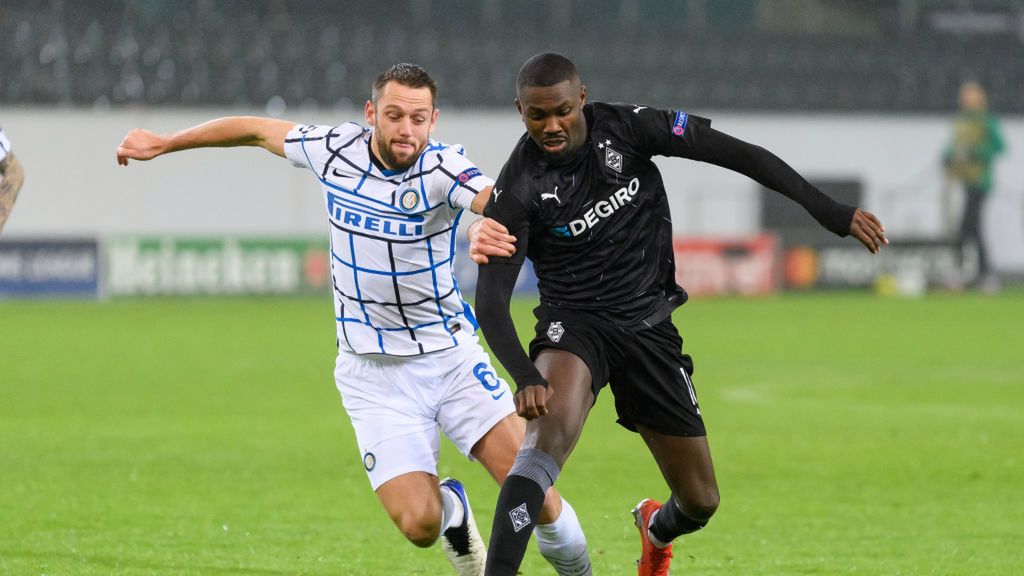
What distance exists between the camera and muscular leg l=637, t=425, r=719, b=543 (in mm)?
5637

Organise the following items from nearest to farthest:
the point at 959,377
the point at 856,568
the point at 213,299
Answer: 1. the point at 856,568
2. the point at 959,377
3. the point at 213,299

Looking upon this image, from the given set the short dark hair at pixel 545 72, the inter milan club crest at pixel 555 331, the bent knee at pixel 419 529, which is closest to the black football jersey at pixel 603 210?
the inter milan club crest at pixel 555 331

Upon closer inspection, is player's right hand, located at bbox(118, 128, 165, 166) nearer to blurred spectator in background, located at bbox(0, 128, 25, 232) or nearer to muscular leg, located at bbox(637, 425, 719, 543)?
blurred spectator in background, located at bbox(0, 128, 25, 232)

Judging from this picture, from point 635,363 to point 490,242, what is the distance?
74 cm

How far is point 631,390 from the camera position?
557cm

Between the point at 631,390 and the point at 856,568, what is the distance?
5.03ft

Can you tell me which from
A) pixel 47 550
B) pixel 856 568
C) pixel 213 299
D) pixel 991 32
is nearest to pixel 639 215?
pixel 856 568

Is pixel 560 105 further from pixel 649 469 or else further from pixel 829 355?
pixel 829 355

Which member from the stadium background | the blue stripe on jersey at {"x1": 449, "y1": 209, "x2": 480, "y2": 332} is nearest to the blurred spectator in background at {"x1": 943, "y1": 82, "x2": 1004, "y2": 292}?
the stadium background

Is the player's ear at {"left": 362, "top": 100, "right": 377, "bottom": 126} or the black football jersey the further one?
the player's ear at {"left": 362, "top": 100, "right": 377, "bottom": 126}

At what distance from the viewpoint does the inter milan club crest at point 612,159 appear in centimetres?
546

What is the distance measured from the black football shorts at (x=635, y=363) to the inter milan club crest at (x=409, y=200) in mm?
609

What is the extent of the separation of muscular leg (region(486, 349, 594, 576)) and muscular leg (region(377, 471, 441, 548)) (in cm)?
64

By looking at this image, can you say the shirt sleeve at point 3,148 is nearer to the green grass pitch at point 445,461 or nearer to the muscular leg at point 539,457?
the green grass pitch at point 445,461
